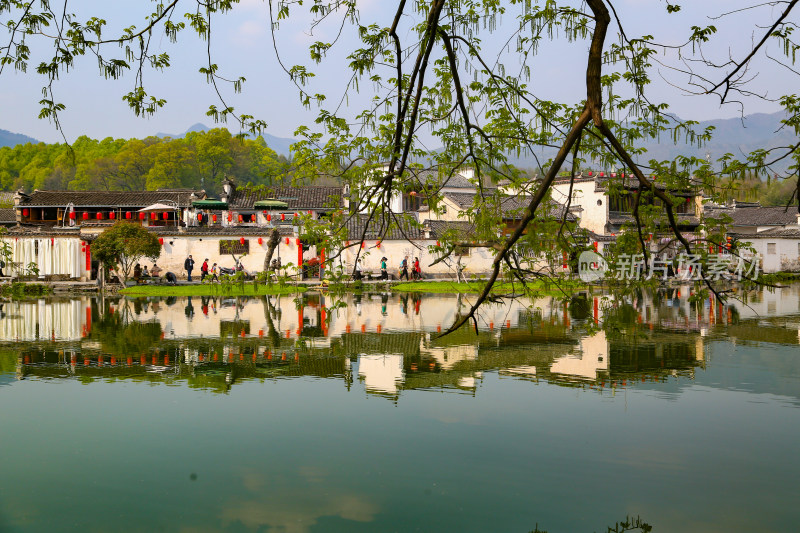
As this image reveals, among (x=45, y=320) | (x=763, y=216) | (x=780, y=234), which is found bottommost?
(x=45, y=320)

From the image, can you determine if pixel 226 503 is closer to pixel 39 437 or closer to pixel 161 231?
pixel 39 437

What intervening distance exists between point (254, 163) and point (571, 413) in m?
75.8

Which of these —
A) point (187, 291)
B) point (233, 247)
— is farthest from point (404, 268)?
point (187, 291)

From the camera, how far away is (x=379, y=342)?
54.3 ft

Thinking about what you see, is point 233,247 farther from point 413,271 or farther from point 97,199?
point 97,199

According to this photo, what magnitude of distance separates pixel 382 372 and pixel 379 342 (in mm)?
3322

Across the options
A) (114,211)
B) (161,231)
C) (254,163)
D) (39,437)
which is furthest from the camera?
Answer: (254,163)

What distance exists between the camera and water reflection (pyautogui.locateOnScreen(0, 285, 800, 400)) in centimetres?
1281

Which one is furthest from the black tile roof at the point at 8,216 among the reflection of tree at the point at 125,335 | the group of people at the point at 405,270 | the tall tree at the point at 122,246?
the reflection of tree at the point at 125,335

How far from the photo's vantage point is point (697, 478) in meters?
7.84

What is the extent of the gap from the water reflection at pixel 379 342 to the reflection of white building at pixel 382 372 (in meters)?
0.03

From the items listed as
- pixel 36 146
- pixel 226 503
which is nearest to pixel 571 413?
pixel 226 503

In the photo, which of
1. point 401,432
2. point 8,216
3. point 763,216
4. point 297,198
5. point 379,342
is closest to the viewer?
point 401,432

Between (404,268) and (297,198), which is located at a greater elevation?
(297,198)
